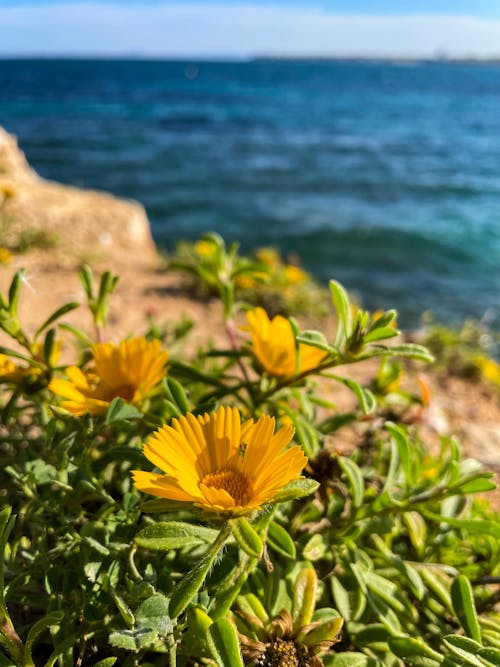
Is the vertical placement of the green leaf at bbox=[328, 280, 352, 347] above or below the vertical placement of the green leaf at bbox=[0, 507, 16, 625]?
above

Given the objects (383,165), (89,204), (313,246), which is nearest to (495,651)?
(89,204)

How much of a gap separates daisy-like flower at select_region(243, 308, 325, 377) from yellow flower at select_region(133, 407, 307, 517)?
336 millimetres

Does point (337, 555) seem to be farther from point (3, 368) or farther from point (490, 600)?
point (3, 368)

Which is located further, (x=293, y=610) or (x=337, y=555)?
(x=337, y=555)

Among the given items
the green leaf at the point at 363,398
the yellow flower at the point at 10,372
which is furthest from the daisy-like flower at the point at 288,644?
the yellow flower at the point at 10,372

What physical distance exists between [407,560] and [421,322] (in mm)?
4679

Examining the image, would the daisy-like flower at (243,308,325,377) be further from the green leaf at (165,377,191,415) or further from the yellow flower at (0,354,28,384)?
the yellow flower at (0,354,28,384)

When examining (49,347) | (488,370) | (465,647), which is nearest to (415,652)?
(465,647)

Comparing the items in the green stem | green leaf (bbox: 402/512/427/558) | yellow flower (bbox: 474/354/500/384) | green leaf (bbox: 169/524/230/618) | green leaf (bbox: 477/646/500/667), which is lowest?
yellow flower (bbox: 474/354/500/384)

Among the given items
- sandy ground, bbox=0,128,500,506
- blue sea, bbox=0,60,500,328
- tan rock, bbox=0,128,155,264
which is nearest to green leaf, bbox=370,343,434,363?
sandy ground, bbox=0,128,500,506

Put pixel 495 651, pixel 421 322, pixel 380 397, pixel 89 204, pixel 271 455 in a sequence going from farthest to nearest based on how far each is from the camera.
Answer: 1. pixel 89 204
2. pixel 421 322
3. pixel 380 397
4. pixel 495 651
5. pixel 271 455

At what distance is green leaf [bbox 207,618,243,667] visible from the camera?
2.71 feet

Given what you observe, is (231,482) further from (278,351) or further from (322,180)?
(322,180)

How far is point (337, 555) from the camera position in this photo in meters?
1.24
